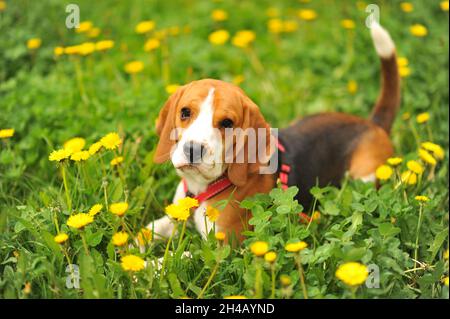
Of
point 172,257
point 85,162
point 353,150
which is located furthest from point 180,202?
point 353,150

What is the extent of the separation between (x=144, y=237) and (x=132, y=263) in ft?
1.58

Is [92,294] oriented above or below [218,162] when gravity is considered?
below

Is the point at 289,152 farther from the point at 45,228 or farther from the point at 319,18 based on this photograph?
the point at 319,18

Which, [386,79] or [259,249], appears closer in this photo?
[259,249]

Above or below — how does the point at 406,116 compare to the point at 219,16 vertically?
below

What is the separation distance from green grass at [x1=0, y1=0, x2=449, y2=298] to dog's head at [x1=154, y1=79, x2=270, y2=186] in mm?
250

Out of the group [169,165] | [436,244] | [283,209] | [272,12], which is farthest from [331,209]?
[272,12]

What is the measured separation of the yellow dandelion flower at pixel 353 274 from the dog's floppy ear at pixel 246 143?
0.89 meters

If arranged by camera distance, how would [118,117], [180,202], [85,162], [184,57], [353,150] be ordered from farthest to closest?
[184,57]
[118,117]
[353,150]
[85,162]
[180,202]

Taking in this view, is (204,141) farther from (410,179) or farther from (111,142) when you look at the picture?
(410,179)

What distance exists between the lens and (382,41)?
420 cm

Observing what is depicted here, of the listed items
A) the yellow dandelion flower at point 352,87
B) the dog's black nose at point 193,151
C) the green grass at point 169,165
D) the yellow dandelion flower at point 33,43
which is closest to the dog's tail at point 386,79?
the green grass at point 169,165

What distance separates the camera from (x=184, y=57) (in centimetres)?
566
